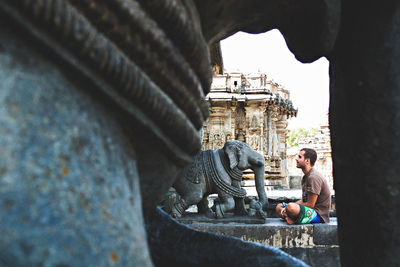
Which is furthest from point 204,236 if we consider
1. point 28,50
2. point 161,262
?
point 28,50

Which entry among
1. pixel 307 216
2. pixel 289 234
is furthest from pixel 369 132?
pixel 307 216

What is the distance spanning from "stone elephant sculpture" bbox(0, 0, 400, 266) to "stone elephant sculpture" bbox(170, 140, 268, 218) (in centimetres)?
303

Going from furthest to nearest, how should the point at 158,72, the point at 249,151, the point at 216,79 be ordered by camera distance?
the point at 216,79 < the point at 249,151 < the point at 158,72

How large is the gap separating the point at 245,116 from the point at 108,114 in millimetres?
9834

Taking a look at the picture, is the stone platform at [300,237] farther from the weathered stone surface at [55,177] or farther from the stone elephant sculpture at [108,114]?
the weathered stone surface at [55,177]

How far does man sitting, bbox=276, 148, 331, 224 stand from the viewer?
3.21 m

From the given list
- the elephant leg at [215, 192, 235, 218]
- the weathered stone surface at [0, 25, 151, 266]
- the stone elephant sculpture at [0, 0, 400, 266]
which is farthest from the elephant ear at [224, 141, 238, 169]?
the weathered stone surface at [0, 25, 151, 266]

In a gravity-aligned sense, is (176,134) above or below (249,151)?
below

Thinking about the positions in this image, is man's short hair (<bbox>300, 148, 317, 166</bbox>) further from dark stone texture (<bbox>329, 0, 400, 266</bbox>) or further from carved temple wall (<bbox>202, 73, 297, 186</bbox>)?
carved temple wall (<bbox>202, 73, 297, 186</bbox>)

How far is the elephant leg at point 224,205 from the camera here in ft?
12.0

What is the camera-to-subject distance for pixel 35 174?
0.30m

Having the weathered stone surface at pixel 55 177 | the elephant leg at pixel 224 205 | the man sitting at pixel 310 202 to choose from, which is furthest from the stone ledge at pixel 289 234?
the weathered stone surface at pixel 55 177

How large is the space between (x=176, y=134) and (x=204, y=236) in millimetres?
357

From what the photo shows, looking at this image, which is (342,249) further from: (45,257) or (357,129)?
(45,257)
